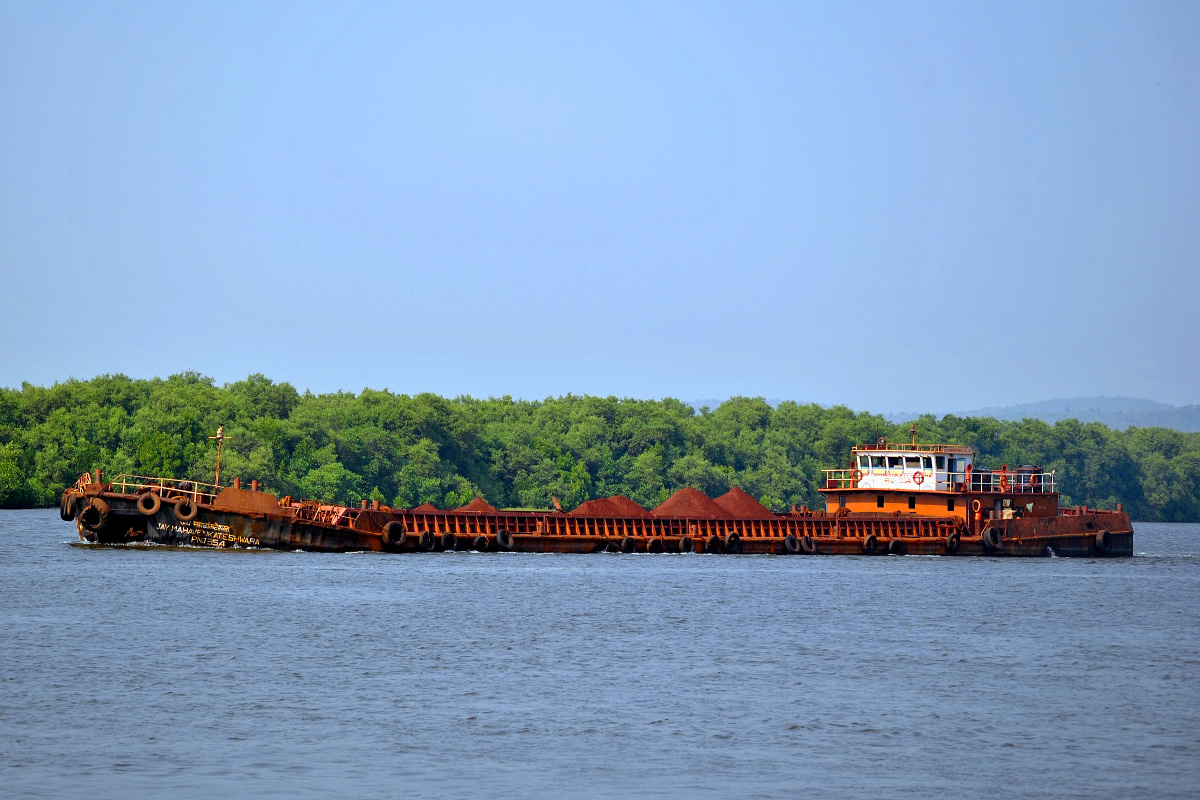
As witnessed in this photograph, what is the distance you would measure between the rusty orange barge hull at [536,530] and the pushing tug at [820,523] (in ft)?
0.24

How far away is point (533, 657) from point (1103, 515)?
52.1m

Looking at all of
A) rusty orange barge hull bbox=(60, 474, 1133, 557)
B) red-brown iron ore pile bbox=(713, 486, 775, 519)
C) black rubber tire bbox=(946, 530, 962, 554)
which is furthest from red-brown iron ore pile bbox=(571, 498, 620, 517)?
black rubber tire bbox=(946, 530, 962, 554)

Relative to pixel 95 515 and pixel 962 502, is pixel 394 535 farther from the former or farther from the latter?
pixel 962 502

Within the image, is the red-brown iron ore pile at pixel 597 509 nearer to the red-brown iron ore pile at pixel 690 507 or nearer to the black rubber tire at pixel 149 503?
the red-brown iron ore pile at pixel 690 507

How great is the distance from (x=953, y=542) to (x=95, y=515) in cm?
4131

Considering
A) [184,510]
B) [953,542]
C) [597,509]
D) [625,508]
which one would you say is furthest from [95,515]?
[953,542]

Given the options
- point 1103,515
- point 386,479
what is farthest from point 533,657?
point 386,479

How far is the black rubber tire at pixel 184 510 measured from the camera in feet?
203

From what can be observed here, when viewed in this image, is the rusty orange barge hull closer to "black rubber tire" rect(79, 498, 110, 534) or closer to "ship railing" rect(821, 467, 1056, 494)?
"black rubber tire" rect(79, 498, 110, 534)

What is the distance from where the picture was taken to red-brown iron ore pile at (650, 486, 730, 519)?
7731 cm

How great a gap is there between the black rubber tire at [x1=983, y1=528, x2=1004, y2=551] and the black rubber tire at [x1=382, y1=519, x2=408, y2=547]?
29.2m

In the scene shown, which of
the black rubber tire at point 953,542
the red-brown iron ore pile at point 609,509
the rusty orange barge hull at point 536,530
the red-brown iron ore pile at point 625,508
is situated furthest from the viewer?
the red-brown iron ore pile at point 625,508

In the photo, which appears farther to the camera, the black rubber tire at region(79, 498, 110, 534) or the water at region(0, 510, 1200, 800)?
the black rubber tire at region(79, 498, 110, 534)

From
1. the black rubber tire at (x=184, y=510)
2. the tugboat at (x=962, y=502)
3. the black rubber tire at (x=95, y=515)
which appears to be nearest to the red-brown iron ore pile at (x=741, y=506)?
the tugboat at (x=962, y=502)
